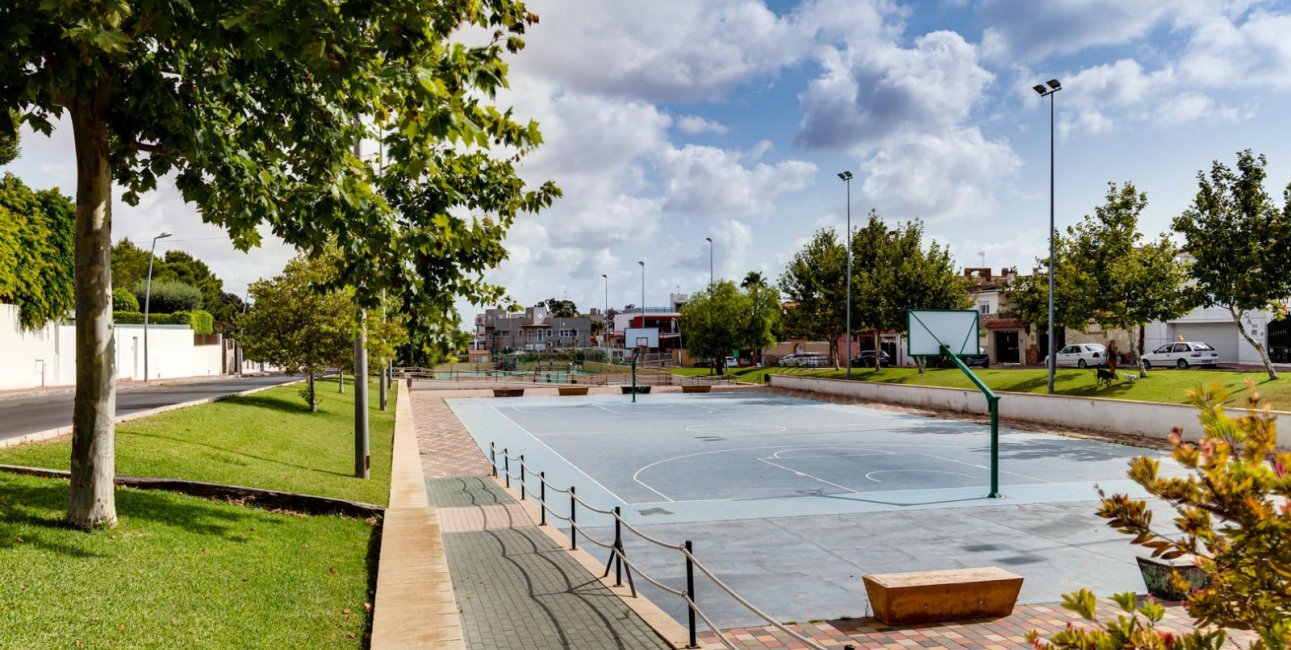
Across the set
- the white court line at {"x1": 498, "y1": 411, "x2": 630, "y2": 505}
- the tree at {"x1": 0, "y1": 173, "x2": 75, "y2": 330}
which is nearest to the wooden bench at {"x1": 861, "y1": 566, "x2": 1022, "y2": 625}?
the white court line at {"x1": 498, "y1": 411, "x2": 630, "y2": 505}

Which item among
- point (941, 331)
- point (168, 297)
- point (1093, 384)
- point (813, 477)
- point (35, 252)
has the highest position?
point (35, 252)

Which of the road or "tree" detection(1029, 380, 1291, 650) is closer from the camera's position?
"tree" detection(1029, 380, 1291, 650)

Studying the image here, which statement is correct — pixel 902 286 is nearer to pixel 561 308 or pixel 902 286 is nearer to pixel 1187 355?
pixel 1187 355

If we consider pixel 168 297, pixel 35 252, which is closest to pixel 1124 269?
pixel 35 252

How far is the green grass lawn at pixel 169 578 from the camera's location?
694 centimetres

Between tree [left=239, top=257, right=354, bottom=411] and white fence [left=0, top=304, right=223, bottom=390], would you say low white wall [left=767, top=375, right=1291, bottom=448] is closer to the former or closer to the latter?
tree [left=239, top=257, right=354, bottom=411]

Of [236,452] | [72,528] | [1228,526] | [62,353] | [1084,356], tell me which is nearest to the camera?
[1228,526]

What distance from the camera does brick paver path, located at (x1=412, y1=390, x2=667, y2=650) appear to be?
819 cm

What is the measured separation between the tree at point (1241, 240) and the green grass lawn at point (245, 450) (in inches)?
1146

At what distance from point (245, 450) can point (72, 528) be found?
9.34m

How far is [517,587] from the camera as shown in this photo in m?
10.1

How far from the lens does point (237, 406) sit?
988 inches

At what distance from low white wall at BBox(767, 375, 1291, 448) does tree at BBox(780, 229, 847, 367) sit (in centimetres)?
1230

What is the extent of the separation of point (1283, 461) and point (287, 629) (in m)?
7.62
